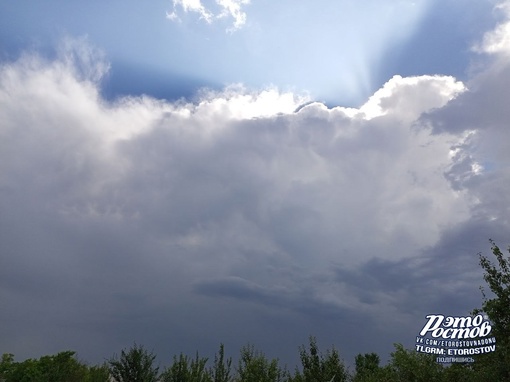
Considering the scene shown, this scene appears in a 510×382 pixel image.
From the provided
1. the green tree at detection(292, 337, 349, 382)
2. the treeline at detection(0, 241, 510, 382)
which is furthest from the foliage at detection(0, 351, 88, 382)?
the green tree at detection(292, 337, 349, 382)

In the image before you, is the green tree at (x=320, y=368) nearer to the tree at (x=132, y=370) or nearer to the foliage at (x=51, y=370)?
the tree at (x=132, y=370)

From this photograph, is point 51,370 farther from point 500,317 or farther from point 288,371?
point 500,317

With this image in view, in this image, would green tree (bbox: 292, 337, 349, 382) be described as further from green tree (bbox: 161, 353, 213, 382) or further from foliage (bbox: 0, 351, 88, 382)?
foliage (bbox: 0, 351, 88, 382)

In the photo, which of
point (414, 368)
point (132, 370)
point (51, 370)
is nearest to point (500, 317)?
point (414, 368)

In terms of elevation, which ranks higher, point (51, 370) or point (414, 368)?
point (51, 370)

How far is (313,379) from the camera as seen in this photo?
3734cm

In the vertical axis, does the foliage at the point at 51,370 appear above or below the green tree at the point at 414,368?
above

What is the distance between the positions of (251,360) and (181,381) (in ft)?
21.1

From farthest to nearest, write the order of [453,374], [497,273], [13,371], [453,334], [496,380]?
[13,371], [453,334], [453,374], [497,273], [496,380]

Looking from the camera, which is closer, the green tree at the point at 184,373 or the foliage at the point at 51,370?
the green tree at the point at 184,373

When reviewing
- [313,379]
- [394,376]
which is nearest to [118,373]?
[313,379]

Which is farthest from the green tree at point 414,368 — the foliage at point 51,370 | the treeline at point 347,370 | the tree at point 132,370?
the foliage at point 51,370

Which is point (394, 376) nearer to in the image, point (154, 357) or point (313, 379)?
point (313, 379)

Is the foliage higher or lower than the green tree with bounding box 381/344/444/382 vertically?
higher
